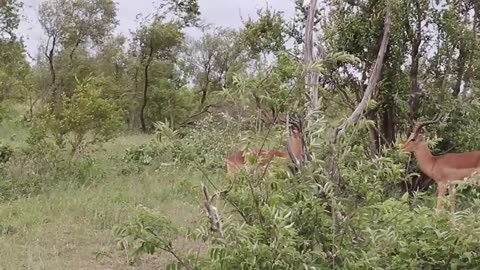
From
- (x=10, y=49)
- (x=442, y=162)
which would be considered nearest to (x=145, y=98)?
(x=10, y=49)

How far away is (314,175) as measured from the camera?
249 cm

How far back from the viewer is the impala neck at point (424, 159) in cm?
629

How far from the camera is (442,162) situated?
6.17 metres

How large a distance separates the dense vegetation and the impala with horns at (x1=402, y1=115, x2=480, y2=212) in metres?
0.20

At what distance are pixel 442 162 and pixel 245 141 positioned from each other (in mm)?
4288

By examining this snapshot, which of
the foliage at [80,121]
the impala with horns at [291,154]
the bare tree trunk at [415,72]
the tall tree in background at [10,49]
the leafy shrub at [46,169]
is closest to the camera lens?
the impala with horns at [291,154]

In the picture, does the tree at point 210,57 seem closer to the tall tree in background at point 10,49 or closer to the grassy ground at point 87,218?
the tall tree in background at point 10,49

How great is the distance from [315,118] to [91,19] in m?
16.4

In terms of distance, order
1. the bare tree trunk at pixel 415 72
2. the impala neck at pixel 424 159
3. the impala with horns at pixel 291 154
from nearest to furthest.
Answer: the impala with horns at pixel 291 154 → the impala neck at pixel 424 159 → the bare tree trunk at pixel 415 72

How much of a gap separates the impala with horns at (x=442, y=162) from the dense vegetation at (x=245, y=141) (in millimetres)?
201

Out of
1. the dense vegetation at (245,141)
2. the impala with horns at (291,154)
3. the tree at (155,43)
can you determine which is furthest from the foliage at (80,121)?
the tree at (155,43)

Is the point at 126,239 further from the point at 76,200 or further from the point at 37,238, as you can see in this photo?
the point at 76,200

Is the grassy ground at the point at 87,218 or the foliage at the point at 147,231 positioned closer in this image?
the foliage at the point at 147,231

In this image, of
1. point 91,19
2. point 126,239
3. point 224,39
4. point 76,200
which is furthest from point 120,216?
point 224,39
